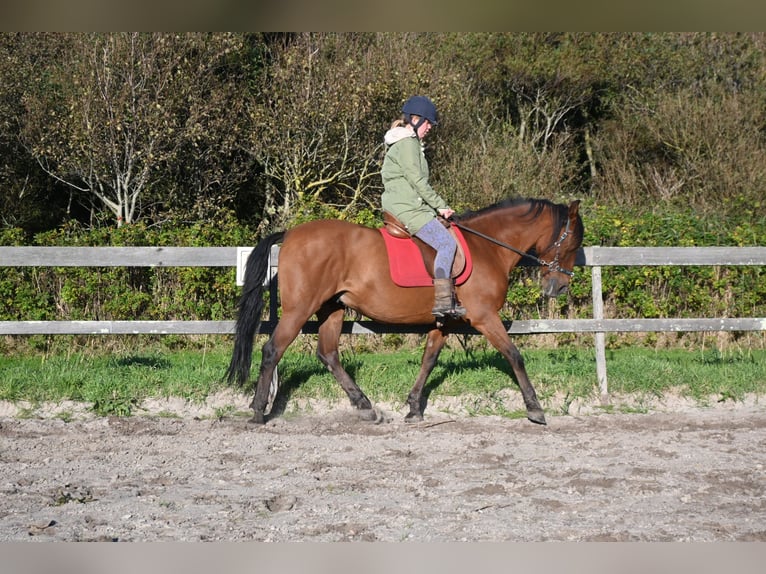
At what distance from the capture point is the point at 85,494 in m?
5.45

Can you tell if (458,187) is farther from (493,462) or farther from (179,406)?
(493,462)

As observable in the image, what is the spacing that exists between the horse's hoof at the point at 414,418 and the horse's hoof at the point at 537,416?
108cm

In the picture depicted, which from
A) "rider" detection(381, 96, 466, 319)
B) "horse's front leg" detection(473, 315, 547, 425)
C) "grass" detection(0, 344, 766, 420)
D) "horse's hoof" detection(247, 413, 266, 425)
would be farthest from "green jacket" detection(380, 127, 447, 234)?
"horse's hoof" detection(247, 413, 266, 425)

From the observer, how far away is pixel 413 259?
25.1 feet

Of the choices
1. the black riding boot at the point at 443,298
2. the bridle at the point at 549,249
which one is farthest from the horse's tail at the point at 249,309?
the bridle at the point at 549,249

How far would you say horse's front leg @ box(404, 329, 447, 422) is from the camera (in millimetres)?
8070

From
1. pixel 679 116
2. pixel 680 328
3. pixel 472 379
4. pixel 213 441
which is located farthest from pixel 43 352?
pixel 679 116

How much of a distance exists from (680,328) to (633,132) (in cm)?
1421

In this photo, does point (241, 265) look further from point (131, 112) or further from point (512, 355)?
point (131, 112)

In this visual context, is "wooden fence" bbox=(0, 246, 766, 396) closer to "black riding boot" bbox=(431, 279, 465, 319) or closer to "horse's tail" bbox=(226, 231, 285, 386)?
"horse's tail" bbox=(226, 231, 285, 386)

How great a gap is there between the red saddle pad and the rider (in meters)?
0.14

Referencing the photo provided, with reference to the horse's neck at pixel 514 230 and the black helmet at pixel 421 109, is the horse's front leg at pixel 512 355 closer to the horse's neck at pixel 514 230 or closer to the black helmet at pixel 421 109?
the horse's neck at pixel 514 230

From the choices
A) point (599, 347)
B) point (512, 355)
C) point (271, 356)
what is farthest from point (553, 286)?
point (271, 356)

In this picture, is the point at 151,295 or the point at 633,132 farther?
the point at 633,132
